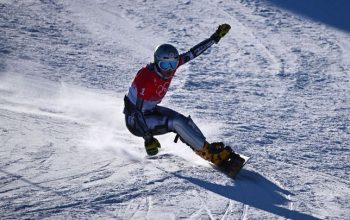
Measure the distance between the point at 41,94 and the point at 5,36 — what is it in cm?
336

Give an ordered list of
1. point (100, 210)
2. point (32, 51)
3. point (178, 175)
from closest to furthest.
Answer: point (100, 210) → point (178, 175) → point (32, 51)

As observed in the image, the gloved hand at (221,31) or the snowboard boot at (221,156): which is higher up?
the gloved hand at (221,31)

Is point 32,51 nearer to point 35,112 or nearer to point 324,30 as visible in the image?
point 35,112

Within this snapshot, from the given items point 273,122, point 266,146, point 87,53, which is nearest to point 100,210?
point 266,146

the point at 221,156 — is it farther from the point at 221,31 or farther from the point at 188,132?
the point at 221,31

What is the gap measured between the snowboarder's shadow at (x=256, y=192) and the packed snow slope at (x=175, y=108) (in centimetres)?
3

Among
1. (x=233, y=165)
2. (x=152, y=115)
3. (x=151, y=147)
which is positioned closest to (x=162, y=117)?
(x=152, y=115)

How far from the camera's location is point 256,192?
8141mm

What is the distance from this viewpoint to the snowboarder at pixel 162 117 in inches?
340

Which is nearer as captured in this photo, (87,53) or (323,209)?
(323,209)

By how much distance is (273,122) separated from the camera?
10.8m

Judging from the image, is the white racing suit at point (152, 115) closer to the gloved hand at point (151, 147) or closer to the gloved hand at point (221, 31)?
the gloved hand at point (151, 147)

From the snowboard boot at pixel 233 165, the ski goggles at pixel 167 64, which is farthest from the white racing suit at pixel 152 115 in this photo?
the snowboard boot at pixel 233 165

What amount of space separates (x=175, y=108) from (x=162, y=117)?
240 centimetres
